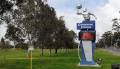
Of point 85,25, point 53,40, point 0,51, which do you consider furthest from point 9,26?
point 0,51

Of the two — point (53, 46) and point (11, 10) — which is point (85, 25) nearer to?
point (11, 10)

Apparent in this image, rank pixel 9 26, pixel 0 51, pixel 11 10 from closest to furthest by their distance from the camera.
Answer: pixel 11 10
pixel 9 26
pixel 0 51

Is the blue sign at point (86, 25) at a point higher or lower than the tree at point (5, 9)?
lower

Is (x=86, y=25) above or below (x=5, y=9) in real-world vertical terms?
below

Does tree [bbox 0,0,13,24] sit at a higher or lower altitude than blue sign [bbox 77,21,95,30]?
higher

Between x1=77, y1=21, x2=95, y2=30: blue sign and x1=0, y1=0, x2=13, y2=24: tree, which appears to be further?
x1=77, y1=21, x2=95, y2=30: blue sign

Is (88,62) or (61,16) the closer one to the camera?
(88,62)

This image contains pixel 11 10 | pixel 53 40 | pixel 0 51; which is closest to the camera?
pixel 11 10

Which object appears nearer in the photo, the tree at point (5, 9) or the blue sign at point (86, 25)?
the tree at point (5, 9)

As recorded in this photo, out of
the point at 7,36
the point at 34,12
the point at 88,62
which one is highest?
the point at 34,12

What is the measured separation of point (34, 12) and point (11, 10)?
1798 centimetres

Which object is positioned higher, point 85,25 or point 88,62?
point 85,25

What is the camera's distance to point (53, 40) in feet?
321

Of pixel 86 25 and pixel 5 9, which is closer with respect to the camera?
pixel 5 9
